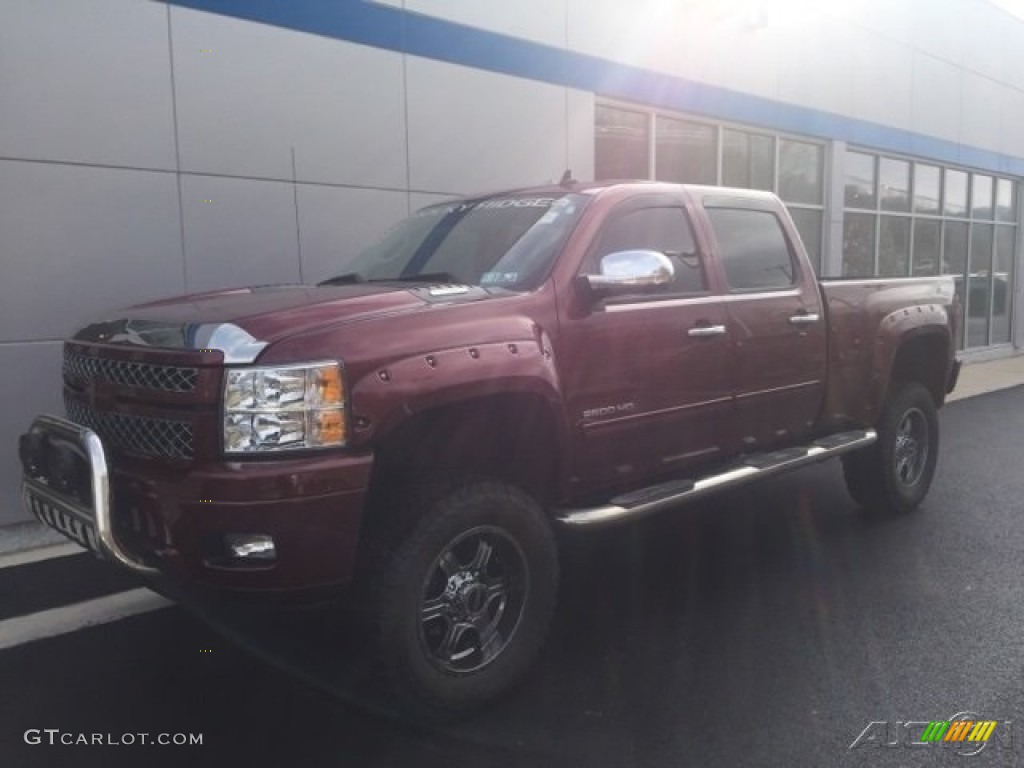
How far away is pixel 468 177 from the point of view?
338 inches

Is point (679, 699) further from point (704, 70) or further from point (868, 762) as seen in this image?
point (704, 70)

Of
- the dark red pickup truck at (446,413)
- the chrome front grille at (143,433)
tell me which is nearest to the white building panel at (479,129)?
the dark red pickup truck at (446,413)

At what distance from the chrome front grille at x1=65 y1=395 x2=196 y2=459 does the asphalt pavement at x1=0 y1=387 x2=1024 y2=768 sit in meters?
0.91

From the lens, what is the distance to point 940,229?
16703 millimetres

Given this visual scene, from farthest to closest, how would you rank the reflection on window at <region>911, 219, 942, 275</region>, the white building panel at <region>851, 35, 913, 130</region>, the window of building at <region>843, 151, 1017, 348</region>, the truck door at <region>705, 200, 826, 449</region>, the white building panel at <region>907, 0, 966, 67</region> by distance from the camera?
the reflection on window at <region>911, 219, 942, 275</region>, the white building panel at <region>907, 0, 966, 67</region>, the window of building at <region>843, 151, 1017, 348</region>, the white building panel at <region>851, 35, 913, 130</region>, the truck door at <region>705, 200, 826, 449</region>

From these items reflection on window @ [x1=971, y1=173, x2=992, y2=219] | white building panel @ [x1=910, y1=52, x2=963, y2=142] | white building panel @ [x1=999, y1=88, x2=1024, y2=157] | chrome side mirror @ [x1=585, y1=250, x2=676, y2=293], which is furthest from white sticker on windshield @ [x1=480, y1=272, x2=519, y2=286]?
white building panel @ [x1=999, y1=88, x2=1024, y2=157]

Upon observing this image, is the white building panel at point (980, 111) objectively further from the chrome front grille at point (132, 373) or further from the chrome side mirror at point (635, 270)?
the chrome front grille at point (132, 373)

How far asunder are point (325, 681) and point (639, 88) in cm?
858

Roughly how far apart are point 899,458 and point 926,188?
40.9 ft

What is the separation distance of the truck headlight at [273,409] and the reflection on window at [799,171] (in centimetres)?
1132

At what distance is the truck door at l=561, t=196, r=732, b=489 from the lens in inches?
142

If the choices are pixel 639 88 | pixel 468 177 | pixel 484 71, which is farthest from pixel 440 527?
pixel 639 88

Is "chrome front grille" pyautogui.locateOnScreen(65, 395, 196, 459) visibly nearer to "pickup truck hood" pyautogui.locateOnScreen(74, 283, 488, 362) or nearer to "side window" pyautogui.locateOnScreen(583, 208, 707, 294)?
"pickup truck hood" pyautogui.locateOnScreen(74, 283, 488, 362)

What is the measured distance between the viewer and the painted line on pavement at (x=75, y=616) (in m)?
3.93
